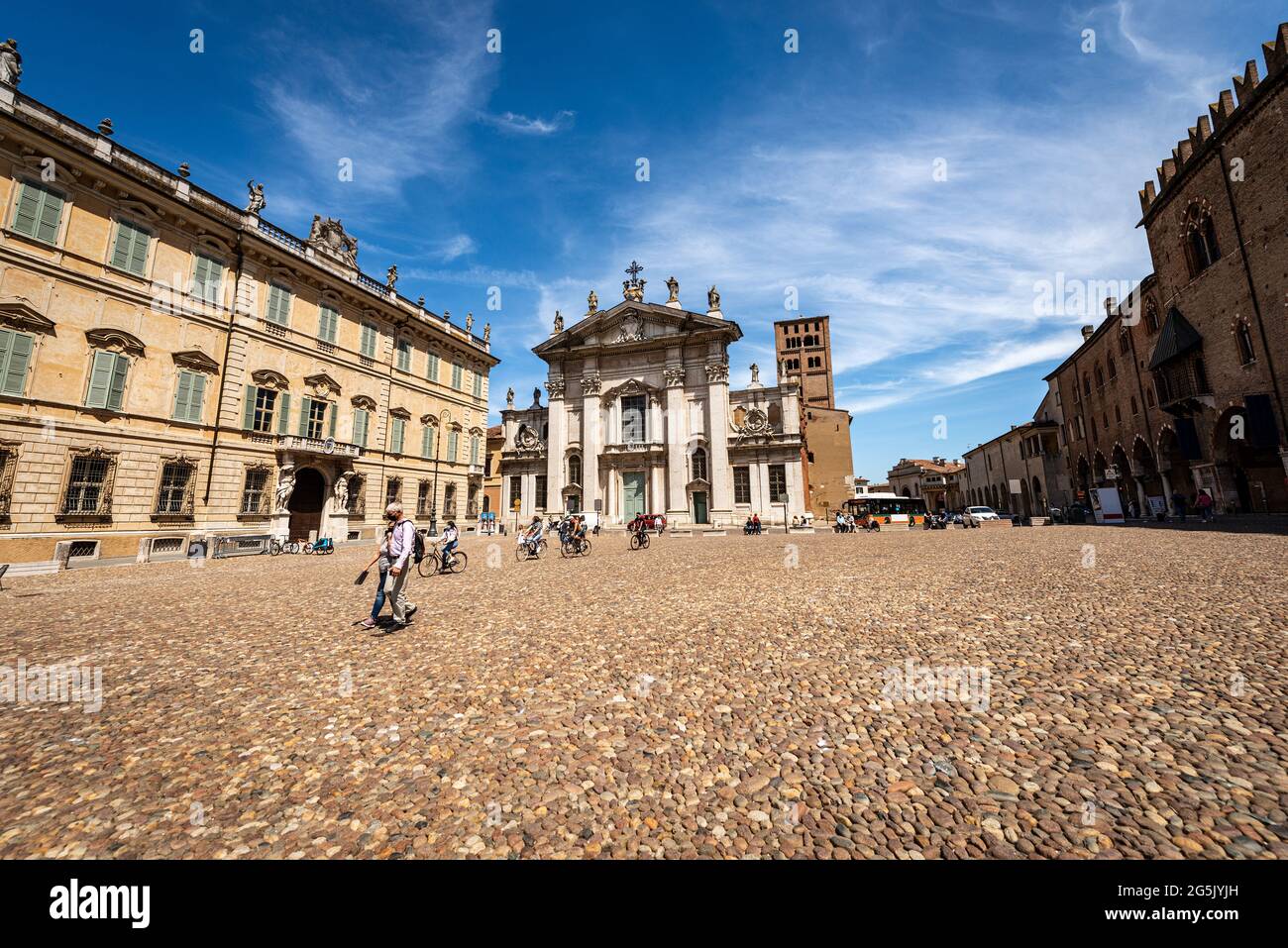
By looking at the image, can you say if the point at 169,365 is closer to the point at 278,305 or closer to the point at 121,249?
the point at 121,249

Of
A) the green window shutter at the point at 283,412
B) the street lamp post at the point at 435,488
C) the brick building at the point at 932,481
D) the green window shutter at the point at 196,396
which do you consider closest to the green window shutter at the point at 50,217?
the green window shutter at the point at 196,396

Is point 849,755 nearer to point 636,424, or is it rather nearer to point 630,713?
point 630,713

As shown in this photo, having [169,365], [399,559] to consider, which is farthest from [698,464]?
[399,559]

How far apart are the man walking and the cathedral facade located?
2903cm

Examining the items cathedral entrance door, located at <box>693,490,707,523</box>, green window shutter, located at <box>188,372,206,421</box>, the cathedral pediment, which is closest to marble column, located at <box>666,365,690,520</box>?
cathedral entrance door, located at <box>693,490,707,523</box>

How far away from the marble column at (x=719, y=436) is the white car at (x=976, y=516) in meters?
15.0

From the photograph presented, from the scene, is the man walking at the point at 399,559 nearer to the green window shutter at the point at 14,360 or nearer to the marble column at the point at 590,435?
the green window shutter at the point at 14,360

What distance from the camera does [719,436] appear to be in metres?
36.2

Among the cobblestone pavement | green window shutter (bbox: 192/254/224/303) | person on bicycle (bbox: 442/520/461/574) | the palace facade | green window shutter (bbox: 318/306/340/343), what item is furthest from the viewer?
green window shutter (bbox: 318/306/340/343)

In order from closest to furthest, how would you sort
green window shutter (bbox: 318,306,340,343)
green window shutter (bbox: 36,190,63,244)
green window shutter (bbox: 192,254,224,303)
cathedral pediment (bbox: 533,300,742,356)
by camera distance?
1. green window shutter (bbox: 36,190,63,244)
2. green window shutter (bbox: 192,254,224,303)
3. green window shutter (bbox: 318,306,340,343)
4. cathedral pediment (bbox: 533,300,742,356)

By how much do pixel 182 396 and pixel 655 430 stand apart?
87.6ft

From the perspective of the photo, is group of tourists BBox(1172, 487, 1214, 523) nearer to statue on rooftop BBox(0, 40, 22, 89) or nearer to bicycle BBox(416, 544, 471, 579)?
bicycle BBox(416, 544, 471, 579)

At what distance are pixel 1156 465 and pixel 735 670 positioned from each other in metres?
37.4

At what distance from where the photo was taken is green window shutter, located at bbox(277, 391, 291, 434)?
2278 cm
